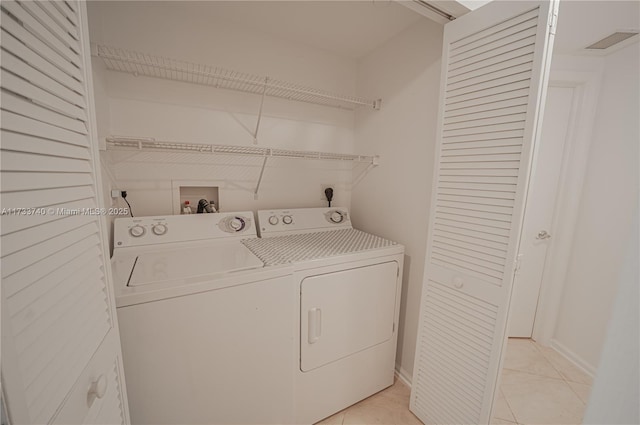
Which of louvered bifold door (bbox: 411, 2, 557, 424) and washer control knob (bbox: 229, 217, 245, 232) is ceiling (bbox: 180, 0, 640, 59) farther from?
washer control knob (bbox: 229, 217, 245, 232)

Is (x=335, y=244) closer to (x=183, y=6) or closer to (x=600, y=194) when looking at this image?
(x=183, y=6)

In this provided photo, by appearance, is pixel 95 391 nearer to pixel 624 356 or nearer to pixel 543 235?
pixel 624 356

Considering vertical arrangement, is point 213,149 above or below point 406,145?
below

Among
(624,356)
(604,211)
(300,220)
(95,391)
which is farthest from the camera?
(300,220)

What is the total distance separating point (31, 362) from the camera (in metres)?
0.54

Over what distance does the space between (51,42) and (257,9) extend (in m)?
1.55

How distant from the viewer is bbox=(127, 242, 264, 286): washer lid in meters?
1.25

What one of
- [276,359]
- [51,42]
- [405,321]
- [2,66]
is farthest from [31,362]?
[405,321]

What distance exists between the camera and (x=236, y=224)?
1.91 m

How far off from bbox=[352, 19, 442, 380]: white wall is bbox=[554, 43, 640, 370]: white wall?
1507mm

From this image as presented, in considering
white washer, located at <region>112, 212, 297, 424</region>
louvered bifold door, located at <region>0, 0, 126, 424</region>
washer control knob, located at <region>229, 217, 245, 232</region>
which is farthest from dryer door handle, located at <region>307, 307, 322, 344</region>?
louvered bifold door, located at <region>0, 0, 126, 424</region>

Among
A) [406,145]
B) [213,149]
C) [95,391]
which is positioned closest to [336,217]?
[406,145]

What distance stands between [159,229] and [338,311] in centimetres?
131

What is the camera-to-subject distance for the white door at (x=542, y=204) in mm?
2264
